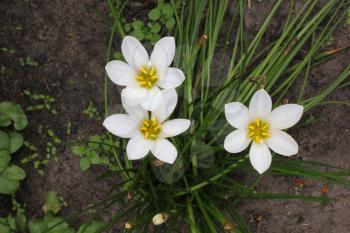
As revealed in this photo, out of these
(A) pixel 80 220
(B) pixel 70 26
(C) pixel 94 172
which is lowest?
(A) pixel 80 220

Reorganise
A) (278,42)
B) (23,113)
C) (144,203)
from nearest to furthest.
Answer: (144,203), (278,42), (23,113)

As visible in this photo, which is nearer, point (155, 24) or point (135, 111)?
point (135, 111)

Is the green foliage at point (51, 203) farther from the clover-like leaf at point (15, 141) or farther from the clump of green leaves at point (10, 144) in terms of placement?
the clover-like leaf at point (15, 141)

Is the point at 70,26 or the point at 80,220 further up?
the point at 70,26

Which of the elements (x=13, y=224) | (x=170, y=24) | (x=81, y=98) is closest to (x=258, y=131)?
(x=170, y=24)

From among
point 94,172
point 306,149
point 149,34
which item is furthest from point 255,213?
point 149,34

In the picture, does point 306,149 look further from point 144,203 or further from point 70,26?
point 70,26

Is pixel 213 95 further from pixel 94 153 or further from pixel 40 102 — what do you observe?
pixel 40 102
